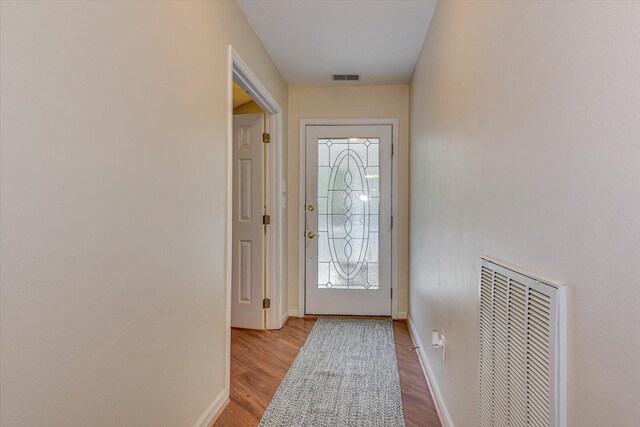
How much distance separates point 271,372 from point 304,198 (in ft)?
6.34

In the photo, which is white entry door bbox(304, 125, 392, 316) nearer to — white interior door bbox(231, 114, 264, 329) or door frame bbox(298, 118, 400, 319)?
door frame bbox(298, 118, 400, 319)

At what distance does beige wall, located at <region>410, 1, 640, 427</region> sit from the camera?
0.71 m

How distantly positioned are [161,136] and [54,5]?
623mm

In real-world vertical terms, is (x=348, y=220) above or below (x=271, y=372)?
above

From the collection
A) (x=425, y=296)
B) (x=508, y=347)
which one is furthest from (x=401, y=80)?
(x=508, y=347)

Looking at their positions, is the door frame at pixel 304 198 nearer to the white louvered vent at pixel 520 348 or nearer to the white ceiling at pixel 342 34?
the white ceiling at pixel 342 34

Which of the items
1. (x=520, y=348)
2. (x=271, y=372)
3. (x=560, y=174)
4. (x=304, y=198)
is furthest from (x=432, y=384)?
(x=304, y=198)

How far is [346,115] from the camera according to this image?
4375mm

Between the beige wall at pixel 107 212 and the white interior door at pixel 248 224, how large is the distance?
169 cm

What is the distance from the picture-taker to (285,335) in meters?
3.78

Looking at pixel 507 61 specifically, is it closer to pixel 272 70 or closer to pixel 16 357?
pixel 16 357

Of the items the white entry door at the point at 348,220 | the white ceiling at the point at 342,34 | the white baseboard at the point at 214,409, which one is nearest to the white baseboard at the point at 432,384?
the white entry door at the point at 348,220

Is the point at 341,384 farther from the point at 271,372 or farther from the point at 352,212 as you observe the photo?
the point at 352,212

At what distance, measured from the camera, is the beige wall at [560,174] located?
708 mm
